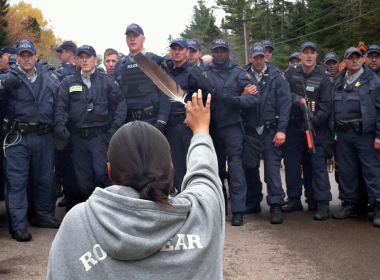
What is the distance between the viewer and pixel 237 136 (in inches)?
280

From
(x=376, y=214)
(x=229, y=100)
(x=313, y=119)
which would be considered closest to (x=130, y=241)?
Answer: (x=229, y=100)

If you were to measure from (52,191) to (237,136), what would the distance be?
2859 millimetres

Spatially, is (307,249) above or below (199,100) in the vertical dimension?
below

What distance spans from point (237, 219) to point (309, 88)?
2.34m

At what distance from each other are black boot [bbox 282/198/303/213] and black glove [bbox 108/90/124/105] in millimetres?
3142

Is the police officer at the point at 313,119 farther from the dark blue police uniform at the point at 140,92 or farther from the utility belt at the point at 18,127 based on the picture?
the utility belt at the point at 18,127

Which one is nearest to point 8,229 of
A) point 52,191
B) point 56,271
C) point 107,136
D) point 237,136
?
point 52,191

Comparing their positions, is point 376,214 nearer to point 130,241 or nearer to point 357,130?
point 357,130

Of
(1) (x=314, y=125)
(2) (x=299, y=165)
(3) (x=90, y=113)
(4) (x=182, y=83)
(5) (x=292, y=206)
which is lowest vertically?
(5) (x=292, y=206)

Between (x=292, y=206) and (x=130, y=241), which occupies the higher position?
(x=130, y=241)

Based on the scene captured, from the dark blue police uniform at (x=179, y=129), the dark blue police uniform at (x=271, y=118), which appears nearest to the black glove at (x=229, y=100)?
the dark blue police uniform at (x=271, y=118)

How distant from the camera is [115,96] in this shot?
7.12 meters

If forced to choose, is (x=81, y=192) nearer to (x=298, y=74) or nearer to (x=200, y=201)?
(x=298, y=74)

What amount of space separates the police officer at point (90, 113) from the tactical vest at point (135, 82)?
168mm
